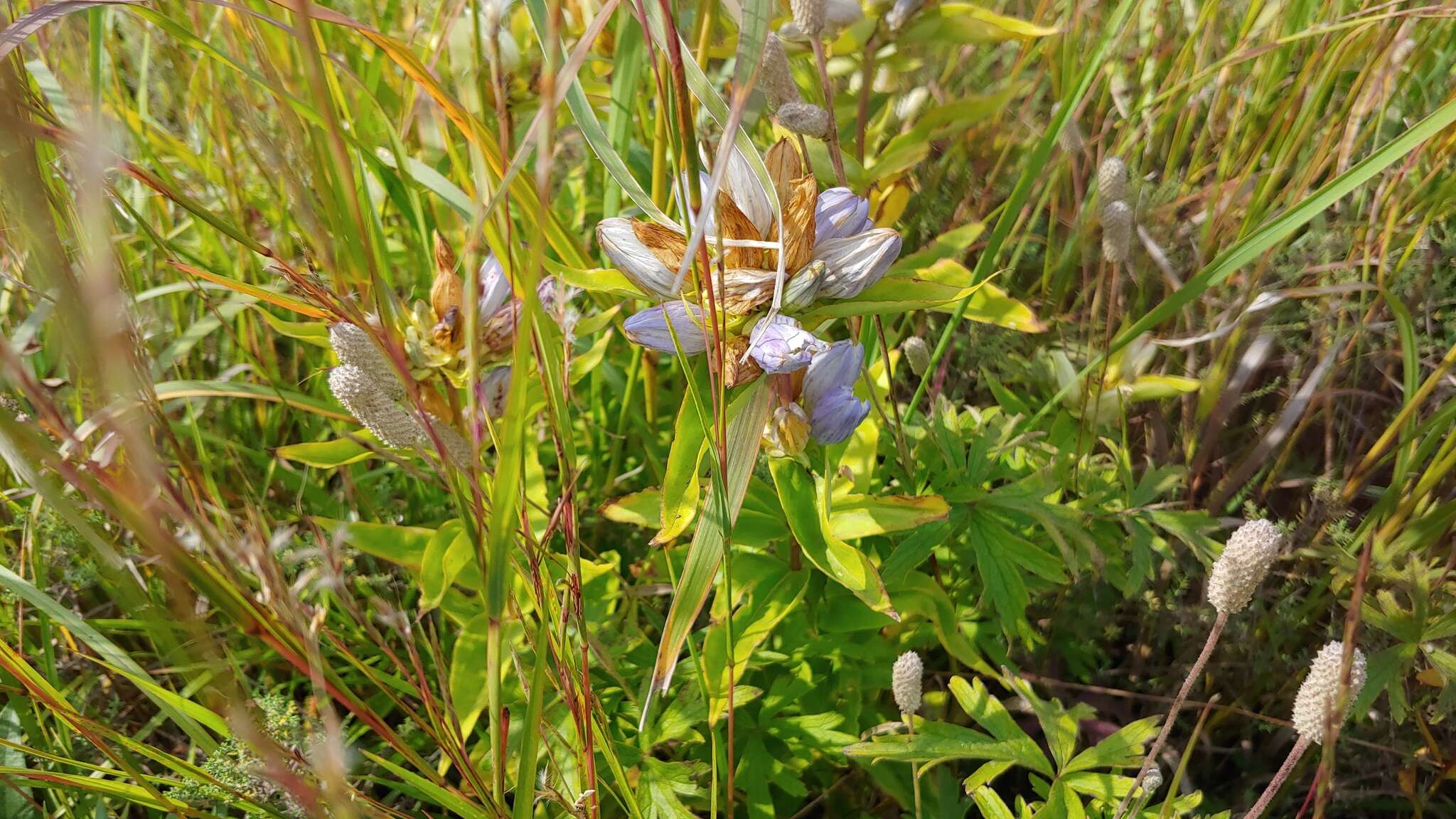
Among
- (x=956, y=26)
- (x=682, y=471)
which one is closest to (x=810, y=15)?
(x=956, y=26)

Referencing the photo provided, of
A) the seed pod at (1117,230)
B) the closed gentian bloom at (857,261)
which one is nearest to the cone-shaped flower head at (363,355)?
the closed gentian bloom at (857,261)

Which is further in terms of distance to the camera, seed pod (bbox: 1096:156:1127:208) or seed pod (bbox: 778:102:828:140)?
seed pod (bbox: 1096:156:1127:208)

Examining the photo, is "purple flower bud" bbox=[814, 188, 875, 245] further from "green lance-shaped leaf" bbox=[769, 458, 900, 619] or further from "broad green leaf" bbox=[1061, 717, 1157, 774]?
"broad green leaf" bbox=[1061, 717, 1157, 774]

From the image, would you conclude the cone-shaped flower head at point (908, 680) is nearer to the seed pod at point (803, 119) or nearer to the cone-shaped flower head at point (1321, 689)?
the cone-shaped flower head at point (1321, 689)

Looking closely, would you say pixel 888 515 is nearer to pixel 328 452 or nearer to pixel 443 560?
pixel 443 560

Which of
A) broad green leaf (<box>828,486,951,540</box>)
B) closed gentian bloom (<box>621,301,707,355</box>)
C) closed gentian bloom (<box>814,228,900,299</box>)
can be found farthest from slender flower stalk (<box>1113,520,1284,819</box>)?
closed gentian bloom (<box>621,301,707,355</box>)
